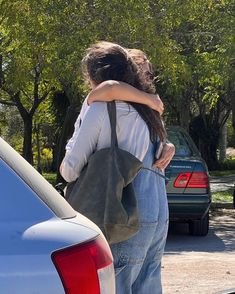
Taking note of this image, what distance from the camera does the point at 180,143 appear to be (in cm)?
1085

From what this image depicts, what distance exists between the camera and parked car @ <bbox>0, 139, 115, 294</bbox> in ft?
8.68

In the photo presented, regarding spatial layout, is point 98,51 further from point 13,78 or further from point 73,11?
point 13,78

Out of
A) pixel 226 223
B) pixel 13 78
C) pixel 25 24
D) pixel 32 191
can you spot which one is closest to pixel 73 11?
pixel 25 24

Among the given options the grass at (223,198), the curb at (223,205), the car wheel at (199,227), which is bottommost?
the grass at (223,198)

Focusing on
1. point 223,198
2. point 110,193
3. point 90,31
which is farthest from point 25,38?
point 110,193

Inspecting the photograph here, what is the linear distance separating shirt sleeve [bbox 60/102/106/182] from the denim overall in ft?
1.03

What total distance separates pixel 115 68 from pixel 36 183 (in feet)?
4.17

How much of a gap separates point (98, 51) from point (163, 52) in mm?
8818

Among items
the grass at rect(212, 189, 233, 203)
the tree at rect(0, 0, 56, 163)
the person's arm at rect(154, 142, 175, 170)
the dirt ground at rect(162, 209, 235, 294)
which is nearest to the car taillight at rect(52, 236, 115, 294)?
the person's arm at rect(154, 142, 175, 170)

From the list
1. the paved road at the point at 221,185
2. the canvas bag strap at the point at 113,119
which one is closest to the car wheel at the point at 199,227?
the canvas bag strap at the point at 113,119

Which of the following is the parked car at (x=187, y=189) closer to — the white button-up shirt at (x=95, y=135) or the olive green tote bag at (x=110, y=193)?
the white button-up shirt at (x=95, y=135)

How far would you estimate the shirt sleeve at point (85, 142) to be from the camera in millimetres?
3857

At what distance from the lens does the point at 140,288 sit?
160 inches

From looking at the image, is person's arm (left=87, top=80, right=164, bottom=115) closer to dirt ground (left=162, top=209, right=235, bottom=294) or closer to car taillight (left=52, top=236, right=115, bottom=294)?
car taillight (left=52, top=236, right=115, bottom=294)
